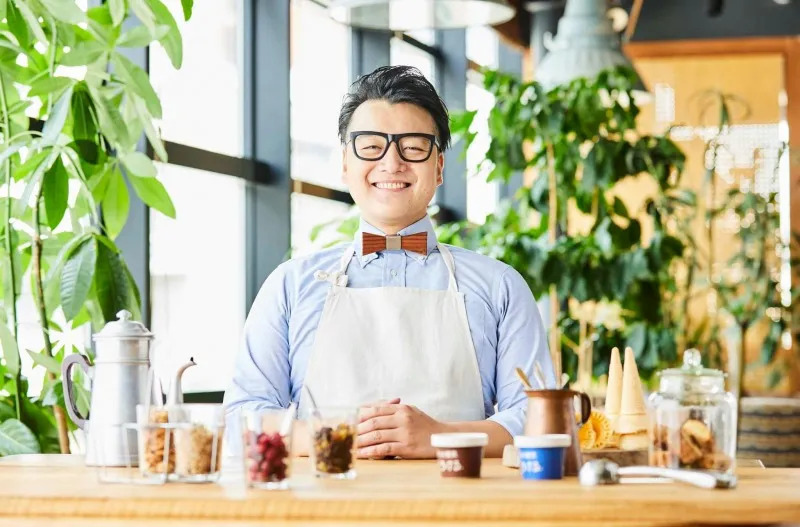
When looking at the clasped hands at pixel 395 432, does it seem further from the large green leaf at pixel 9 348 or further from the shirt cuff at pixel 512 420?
the large green leaf at pixel 9 348

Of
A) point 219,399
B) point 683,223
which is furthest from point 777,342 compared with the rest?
point 219,399

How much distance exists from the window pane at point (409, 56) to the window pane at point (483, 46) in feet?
2.05

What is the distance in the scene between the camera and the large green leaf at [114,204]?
9.11 feet

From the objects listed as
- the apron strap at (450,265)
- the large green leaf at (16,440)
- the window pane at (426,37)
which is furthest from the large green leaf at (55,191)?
the window pane at (426,37)

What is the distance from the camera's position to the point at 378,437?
2.09 meters

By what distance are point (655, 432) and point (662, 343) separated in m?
3.75

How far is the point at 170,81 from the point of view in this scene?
4.39 metres

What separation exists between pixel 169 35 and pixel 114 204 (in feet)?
1.30

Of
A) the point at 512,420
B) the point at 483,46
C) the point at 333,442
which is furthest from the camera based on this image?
the point at 483,46

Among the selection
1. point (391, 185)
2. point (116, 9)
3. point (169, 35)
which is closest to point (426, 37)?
point (169, 35)

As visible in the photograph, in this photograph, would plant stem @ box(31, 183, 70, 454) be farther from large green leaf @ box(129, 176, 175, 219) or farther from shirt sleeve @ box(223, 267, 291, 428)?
shirt sleeve @ box(223, 267, 291, 428)

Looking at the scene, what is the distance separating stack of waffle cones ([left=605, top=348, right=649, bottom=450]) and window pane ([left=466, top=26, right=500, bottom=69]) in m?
6.31

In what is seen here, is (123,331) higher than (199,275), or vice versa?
(199,275)

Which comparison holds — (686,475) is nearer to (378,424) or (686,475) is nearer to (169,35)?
(378,424)
